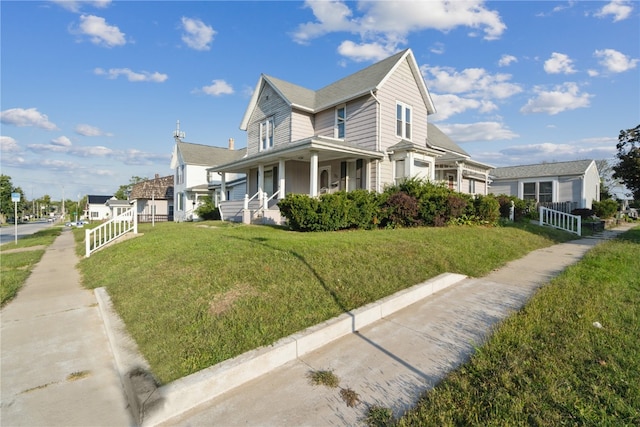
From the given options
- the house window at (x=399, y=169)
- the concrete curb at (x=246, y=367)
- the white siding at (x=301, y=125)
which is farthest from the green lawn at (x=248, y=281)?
the white siding at (x=301, y=125)

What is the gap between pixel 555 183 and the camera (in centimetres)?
2595

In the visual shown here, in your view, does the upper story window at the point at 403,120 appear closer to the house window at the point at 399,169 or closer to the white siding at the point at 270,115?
the house window at the point at 399,169

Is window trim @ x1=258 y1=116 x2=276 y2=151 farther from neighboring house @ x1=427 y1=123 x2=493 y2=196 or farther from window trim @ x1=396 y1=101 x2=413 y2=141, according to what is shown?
neighboring house @ x1=427 y1=123 x2=493 y2=196

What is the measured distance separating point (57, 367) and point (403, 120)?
1577 centimetres

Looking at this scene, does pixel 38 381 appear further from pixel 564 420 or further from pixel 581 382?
pixel 581 382

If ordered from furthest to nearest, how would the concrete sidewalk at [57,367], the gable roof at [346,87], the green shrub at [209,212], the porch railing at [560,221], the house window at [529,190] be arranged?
the house window at [529,190], the green shrub at [209,212], the gable roof at [346,87], the porch railing at [560,221], the concrete sidewalk at [57,367]

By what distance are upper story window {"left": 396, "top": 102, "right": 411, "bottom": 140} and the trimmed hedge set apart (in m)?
4.51

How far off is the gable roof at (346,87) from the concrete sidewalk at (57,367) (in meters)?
13.5

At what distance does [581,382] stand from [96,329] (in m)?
5.76

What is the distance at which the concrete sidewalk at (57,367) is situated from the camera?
2.74 metres

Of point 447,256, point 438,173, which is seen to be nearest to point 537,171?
point 438,173

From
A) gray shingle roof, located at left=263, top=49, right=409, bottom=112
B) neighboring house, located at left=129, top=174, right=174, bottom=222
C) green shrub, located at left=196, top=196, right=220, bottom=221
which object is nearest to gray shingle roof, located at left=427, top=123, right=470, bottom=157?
gray shingle roof, located at left=263, top=49, right=409, bottom=112

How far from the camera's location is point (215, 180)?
98.2 ft

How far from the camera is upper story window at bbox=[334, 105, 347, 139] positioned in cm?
1634
